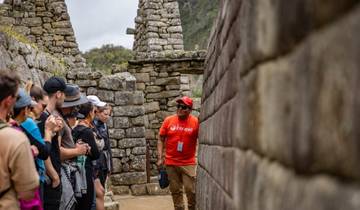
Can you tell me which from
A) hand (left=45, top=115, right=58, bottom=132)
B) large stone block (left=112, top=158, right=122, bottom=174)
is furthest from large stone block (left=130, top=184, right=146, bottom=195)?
hand (left=45, top=115, right=58, bottom=132)

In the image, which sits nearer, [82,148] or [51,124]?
[51,124]

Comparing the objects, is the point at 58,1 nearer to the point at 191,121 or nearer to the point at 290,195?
the point at 191,121

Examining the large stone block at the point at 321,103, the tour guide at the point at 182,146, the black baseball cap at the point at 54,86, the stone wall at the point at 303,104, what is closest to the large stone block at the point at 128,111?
the tour guide at the point at 182,146

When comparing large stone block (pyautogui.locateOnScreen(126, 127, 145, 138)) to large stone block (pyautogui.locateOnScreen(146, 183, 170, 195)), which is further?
large stone block (pyautogui.locateOnScreen(126, 127, 145, 138))

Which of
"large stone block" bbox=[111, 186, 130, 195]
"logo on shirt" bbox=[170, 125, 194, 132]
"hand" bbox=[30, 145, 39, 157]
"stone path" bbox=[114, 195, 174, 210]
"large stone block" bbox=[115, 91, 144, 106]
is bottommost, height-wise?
"stone path" bbox=[114, 195, 174, 210]

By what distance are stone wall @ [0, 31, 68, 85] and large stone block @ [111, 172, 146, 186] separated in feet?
9.39

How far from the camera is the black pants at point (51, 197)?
14.7 feet

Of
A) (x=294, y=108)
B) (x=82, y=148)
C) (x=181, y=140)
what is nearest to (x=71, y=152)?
(x=82, y=148)

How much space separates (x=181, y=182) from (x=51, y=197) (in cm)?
340

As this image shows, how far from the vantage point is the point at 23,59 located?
25.4ft

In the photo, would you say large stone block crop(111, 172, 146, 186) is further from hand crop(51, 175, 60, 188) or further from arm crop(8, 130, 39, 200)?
arm crop(8, 130, 39, 200)

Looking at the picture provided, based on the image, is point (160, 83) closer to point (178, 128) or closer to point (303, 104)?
point (178, 128)

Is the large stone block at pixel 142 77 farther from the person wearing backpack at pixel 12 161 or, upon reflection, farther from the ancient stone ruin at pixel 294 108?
the ancient stone ruin at pixel 294 108

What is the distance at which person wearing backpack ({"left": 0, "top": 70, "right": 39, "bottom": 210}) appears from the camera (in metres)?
3.02
